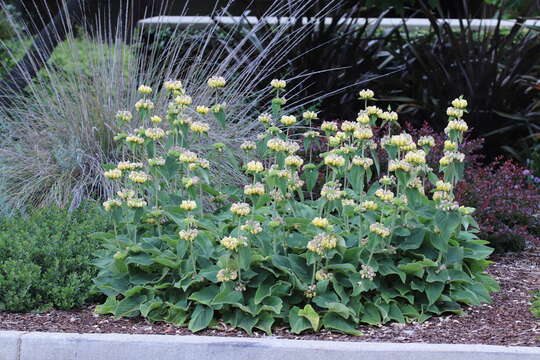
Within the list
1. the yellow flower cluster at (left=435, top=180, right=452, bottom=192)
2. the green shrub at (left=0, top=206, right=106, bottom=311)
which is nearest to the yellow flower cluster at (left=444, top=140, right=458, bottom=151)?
the yellow flower cluster at (left=435, top=180, right=452, bottom=192)

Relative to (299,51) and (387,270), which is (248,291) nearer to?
(387,270)

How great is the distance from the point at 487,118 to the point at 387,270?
4.13 m

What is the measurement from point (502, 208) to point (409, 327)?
177 centimetres

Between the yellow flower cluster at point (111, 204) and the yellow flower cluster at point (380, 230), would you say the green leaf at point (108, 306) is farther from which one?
the yellow flower cluster at point (380, 230)

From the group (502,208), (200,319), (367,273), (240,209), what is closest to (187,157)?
(240,209)

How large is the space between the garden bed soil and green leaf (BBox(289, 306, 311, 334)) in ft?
0.13

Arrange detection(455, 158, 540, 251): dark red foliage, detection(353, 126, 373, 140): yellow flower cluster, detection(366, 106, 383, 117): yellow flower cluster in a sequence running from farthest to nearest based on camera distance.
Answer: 1. detection(455, 158, 540, 251): dark red foliage
2. detection(366, 106, 383, 117): yellow flower cluster
3. detection(353, 126, 373, 140): yellow flower cluster

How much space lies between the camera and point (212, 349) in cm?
345

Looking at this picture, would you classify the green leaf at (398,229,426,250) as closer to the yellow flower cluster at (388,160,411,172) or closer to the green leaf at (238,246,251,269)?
the yellow flower cluster at (388,160,411,172)

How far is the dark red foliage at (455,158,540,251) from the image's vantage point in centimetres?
521

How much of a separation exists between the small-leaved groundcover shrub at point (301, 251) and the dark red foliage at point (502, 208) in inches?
38.0

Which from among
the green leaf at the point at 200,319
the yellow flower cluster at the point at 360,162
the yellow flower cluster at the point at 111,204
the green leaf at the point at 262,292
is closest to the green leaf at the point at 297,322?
the green leaf at the point at 262,292

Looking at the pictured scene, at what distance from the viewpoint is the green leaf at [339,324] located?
3752 mm

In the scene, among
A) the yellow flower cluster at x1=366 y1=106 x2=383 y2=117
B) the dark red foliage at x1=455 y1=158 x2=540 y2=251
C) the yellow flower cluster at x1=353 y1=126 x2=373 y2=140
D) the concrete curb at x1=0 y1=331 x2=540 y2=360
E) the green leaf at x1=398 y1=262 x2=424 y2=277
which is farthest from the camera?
the dark red foliage at x1=455 y1=158 x2=540 y2=251
